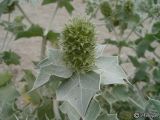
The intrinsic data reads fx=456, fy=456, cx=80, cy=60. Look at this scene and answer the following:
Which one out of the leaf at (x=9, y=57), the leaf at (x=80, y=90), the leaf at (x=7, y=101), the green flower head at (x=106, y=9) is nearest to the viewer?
the leaf at (x=80, y=90)

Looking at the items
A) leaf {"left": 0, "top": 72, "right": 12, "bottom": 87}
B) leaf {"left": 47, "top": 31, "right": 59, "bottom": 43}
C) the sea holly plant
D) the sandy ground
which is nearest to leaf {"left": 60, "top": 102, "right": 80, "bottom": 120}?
the sea holly plant

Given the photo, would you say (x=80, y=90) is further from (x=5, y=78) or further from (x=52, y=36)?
(x=52, y=36)

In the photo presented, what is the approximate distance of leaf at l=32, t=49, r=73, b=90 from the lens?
3.47 feet

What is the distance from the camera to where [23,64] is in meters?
3.38

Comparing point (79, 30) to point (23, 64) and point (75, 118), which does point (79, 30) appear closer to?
point (75, 118)

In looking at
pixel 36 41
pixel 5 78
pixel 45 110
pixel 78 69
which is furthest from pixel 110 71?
pixel 36 41

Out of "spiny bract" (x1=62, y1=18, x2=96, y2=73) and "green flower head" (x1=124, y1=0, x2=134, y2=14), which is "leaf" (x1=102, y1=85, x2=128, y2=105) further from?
"spiny bract" (x1=62, y1=18, x2=96, y2=73)

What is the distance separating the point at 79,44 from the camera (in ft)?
3.50

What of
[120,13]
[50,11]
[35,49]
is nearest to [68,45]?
[120,13]

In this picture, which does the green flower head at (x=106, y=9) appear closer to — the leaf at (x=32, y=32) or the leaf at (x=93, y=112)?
the leaf at (x=32, y=32)

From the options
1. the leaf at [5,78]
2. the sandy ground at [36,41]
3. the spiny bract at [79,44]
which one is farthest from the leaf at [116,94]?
the sandy ground at [36,41]

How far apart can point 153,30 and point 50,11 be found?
2761 millimetres

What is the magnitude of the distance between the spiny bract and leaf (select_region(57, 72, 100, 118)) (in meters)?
0.03

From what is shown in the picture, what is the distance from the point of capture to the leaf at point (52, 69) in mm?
1057
